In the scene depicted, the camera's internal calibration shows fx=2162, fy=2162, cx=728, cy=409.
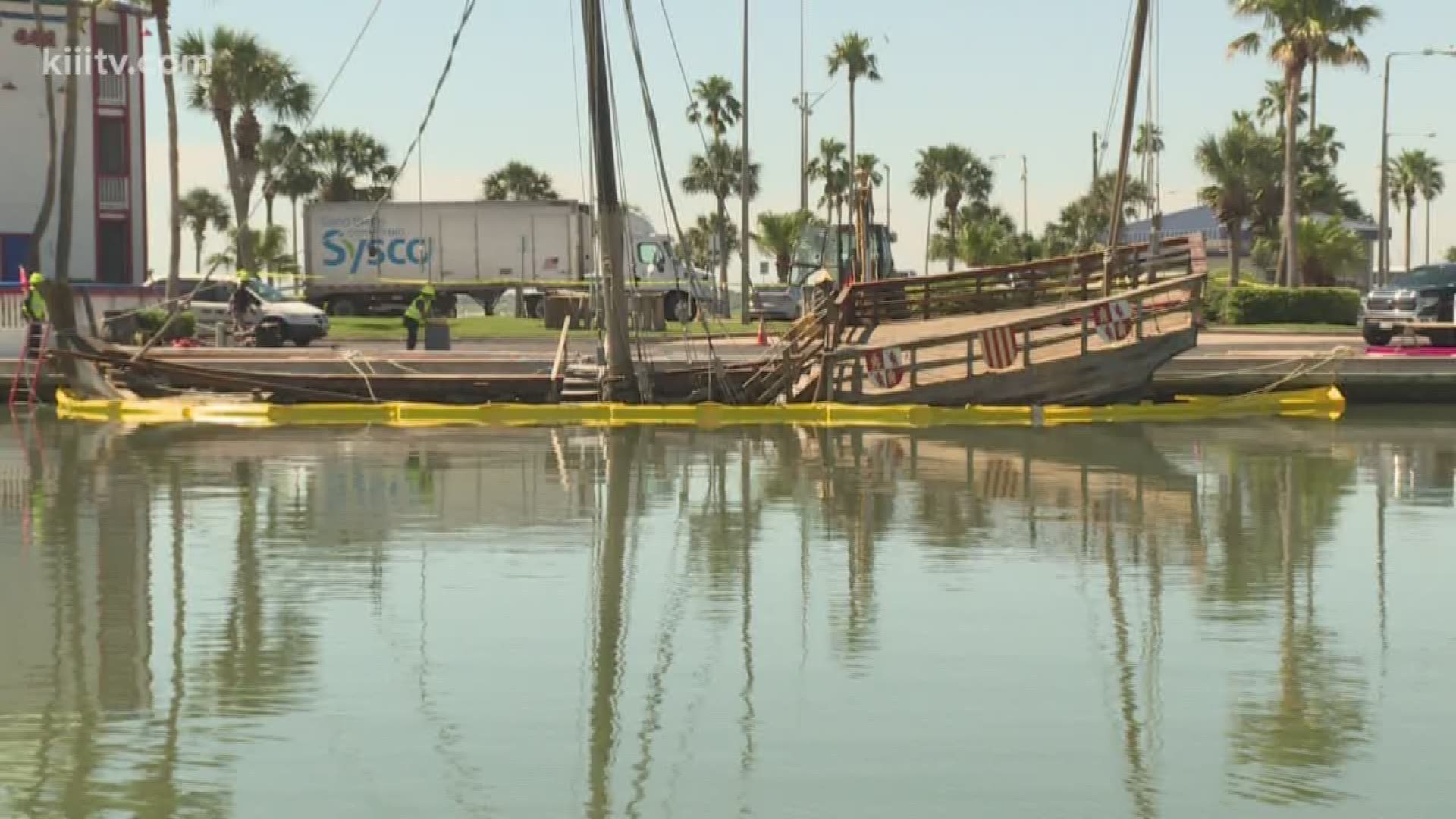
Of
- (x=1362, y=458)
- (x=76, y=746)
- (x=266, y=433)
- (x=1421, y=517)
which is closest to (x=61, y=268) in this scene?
(x=266, y=433)

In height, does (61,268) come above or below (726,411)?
above

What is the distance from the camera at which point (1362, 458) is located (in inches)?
933

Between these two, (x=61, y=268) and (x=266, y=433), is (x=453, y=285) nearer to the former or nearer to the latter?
(x=61, y=268)

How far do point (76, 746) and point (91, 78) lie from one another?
49996 mm

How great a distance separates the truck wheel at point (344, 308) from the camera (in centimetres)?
6512

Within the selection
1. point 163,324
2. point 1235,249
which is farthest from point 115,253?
point 1235,249

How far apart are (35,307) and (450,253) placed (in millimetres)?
35073

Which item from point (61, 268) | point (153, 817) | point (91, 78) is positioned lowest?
point (153, 817)

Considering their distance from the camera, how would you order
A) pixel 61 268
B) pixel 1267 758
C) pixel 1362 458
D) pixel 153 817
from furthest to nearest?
pixel 61 268, pixel 1362 458, pixel 1267 758, pixel 153 817

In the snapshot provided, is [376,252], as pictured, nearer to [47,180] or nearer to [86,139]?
[86,139]

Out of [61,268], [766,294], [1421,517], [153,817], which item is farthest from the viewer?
[766,294]

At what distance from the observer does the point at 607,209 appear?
28.1 m

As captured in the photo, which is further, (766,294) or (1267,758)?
(766,294)

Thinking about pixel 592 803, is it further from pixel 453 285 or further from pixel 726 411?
pixel 453 285
